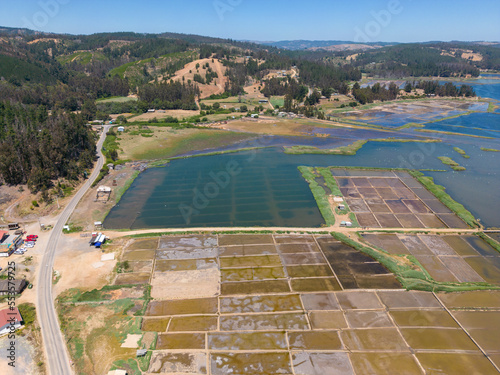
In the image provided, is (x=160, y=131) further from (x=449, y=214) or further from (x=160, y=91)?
(x=449, y=214)

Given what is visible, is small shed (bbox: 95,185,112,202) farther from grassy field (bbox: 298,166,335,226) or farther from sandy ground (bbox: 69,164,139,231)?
grassy field (bbox: 298,166,335,226)

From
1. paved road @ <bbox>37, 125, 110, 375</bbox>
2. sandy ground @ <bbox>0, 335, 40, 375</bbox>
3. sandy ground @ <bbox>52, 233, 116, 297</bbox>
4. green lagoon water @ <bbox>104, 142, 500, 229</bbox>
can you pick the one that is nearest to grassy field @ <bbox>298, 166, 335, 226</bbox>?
green lagoon water @ <bbox>104, 142, 500, 229</bbox>

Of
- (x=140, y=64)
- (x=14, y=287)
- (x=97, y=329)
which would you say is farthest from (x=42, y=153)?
(x=140, y=64)

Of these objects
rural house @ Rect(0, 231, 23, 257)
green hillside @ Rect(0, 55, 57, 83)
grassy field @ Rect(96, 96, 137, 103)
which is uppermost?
green hillside @ Rect(0, 55, 57, 83)

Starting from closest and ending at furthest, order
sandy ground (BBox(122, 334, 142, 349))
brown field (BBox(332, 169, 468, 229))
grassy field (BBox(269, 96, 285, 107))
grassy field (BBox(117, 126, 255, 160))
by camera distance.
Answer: sandy ground (BBox(122, 334, 142, 349)) < brown field (BBox(332, 169, 468, 229)) < grassy field (BBox(117, 126, 255, 160)) < grassy field (BBox(269, 96, 285, 107))

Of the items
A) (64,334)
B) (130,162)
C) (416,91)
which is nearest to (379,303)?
(64,334)
